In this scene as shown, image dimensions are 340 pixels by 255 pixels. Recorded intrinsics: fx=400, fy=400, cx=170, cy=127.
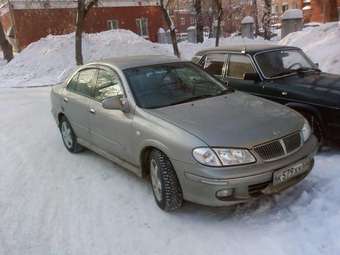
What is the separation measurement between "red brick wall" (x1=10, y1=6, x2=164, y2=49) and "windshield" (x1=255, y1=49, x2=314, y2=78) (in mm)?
26581

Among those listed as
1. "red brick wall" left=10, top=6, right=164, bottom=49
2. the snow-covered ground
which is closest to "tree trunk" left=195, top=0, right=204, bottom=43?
the snow-covered ground

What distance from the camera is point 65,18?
30.8 meters

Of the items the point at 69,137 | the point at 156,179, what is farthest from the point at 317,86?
the point at 69,137

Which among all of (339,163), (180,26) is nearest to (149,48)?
(339,163)

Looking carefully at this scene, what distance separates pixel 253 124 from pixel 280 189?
2.25 ft

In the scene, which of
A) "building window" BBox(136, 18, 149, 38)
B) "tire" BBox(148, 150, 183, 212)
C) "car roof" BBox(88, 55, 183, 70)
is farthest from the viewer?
"building window" BBox(136, 18, 149, 38)

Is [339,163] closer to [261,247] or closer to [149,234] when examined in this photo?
[261,247]

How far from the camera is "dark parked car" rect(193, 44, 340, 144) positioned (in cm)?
541

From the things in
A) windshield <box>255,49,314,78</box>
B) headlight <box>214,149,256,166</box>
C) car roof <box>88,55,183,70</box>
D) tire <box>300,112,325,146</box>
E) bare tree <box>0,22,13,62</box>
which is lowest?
bare tree <box>0,22,13,62</box>

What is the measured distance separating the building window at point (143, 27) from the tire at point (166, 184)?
102 feet

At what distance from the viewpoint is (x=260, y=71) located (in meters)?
6.29

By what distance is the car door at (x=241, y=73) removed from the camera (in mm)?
6316

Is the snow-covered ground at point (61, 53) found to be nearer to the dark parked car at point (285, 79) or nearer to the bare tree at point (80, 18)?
the bare tree at point (80, 18)

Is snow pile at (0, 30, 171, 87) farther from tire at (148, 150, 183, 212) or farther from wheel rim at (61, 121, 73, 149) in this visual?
tire at (148, 150, 183, 212)
